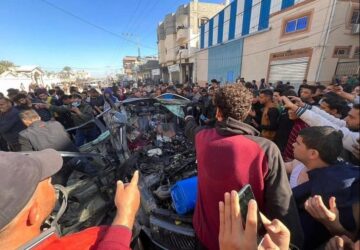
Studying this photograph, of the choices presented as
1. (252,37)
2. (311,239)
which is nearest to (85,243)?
(311,239)

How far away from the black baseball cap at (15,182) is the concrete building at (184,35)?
97.4 feet

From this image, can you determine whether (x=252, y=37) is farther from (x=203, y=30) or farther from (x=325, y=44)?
(x=325, y=44)

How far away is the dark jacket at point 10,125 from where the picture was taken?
3.86 m

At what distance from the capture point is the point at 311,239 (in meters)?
1.13

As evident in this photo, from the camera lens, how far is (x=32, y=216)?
918 millimetres

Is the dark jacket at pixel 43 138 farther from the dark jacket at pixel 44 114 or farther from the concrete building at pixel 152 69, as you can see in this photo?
the concrete building at pixel 152 69

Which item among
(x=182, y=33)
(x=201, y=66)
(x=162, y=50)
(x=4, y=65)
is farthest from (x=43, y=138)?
(x=4, y=65)

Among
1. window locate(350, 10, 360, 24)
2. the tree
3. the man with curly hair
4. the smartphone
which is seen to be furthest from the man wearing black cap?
the tree

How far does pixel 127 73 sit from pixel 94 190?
229 feet

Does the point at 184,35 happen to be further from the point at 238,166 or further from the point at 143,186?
the point at 238,166

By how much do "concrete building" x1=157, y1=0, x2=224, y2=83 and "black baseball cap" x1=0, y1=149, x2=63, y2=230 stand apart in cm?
2968

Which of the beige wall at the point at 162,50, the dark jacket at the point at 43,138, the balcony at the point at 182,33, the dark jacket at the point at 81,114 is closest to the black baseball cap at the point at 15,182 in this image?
the dark jacket at the point at 43,138

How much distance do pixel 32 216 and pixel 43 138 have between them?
7.33 ft

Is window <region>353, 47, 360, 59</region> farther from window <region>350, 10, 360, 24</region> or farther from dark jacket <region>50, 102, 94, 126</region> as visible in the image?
dark jacket <region>50, 102, 94, 126</region>
